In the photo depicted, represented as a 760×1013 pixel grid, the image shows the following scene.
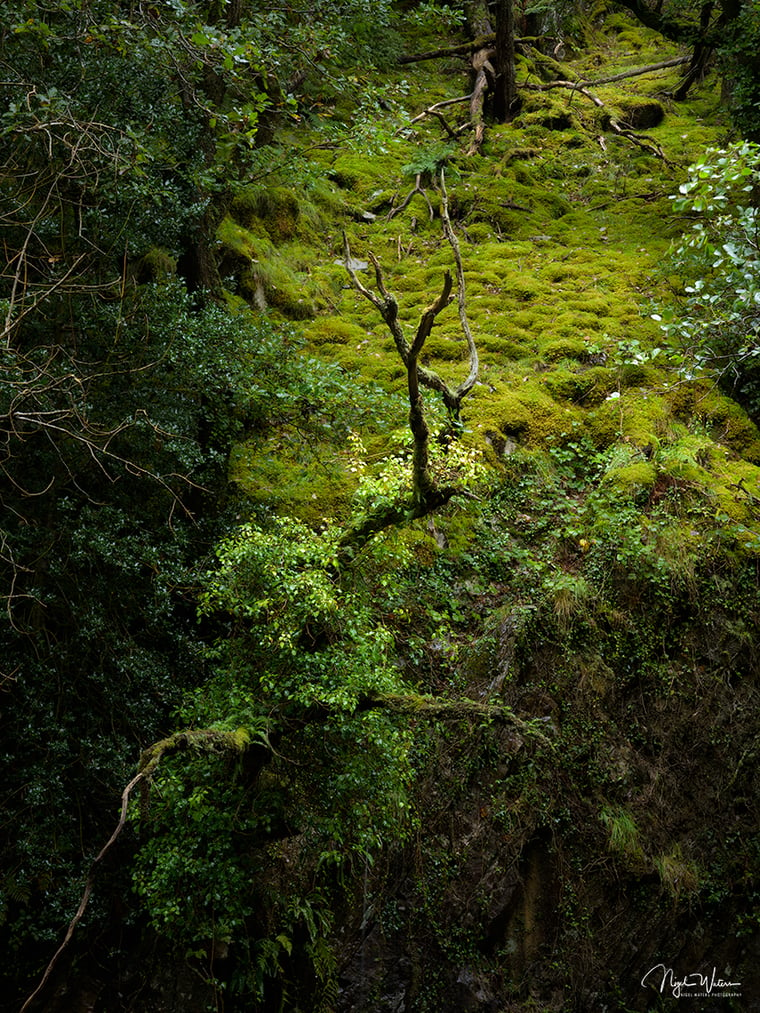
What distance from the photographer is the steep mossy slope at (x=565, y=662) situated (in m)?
5.48

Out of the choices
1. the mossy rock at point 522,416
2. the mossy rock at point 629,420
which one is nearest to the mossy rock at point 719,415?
the mossy rock at point 629,420

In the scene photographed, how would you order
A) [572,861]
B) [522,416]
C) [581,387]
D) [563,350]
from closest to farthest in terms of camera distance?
[572,861] → [522,416] → [581,387] → [563,350]

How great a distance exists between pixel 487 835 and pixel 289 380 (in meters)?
3.92

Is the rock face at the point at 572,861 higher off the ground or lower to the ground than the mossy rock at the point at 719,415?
lower

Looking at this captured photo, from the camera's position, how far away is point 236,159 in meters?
→ 8.27

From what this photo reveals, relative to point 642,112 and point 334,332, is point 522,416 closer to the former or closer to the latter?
point 334,332

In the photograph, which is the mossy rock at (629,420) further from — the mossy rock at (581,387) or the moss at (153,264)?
the moss at (153,264)

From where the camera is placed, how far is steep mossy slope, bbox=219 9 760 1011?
5484mm

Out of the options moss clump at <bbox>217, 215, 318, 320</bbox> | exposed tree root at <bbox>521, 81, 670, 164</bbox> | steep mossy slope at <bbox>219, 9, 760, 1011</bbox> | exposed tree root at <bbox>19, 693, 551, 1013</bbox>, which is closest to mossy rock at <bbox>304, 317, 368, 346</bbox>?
steep mossy slope at <bbox>219, 9, 760, 1011</bbox>

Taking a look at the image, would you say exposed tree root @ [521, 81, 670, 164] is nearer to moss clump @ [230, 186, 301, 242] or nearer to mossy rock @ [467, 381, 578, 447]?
moss clump @ [230, 186, 301, 242]

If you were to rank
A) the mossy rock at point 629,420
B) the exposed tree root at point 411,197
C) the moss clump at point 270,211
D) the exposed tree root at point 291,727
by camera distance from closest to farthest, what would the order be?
the exposed tree root at point 291,727 < the mossy rock at point 629,420 < the moss clump at point 270,211 < the exposed tree root at point 411,197

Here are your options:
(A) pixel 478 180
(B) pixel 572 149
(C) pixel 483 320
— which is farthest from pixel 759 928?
(B) pixel 572 149

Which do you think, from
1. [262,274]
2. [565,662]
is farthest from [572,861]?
[262,274]

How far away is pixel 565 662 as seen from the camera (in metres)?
6.07
